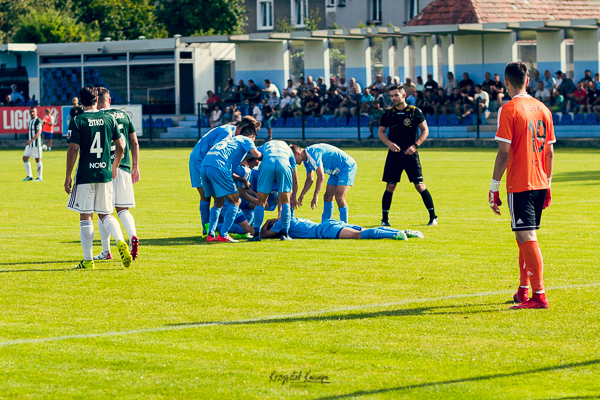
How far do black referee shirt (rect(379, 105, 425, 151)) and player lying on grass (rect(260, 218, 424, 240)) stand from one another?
5.99ft

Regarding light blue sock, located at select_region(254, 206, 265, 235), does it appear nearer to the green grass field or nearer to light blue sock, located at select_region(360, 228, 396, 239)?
the green grass field

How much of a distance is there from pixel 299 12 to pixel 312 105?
36680 mm

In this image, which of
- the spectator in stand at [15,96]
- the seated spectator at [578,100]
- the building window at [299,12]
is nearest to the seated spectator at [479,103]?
the seated spectator at [578,100]

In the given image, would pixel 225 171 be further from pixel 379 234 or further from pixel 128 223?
pixel 379 234

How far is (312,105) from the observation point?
1545 inches

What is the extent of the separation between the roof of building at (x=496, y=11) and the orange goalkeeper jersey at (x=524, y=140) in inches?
1499

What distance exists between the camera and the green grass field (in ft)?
18.3

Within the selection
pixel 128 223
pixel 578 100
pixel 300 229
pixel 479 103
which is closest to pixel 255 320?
pixel 128 223

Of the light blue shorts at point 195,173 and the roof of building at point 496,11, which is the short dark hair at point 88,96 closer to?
the light blue shorts at point 195,173

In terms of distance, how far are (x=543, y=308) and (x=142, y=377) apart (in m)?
3.46

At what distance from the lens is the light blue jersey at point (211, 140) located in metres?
13.0

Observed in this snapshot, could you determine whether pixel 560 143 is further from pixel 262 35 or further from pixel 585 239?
pixel 585 239

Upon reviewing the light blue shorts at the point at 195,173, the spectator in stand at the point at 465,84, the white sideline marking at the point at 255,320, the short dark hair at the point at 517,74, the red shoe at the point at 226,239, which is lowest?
the white sideline marking at the point at 255,320

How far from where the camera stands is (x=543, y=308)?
24.9 feet
